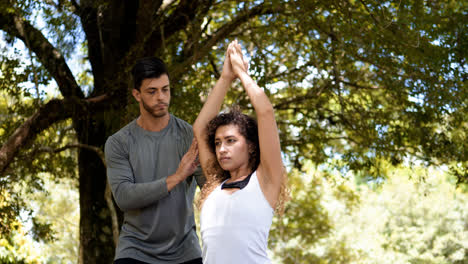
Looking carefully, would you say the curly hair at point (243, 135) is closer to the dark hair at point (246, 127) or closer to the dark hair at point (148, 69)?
the dark hair at point (246, 127)

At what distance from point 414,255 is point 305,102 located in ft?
54.7

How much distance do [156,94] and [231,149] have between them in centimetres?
75

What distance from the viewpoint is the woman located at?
2.72 metres

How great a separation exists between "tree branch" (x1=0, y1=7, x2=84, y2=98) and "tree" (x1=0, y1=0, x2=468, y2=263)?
2 centimetres

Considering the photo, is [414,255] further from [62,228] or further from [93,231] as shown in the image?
[93,231]

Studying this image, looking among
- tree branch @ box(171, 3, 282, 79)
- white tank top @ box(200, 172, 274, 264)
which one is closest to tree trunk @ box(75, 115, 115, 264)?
tree branch @ box(171, 3, 282, 79)

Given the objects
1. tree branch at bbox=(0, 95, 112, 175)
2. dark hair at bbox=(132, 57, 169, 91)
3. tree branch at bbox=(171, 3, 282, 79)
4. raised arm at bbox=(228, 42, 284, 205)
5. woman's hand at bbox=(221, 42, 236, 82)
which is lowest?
raised arm at bbox=(228, 42, 284, 205)

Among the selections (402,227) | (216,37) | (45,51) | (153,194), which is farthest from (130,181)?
(402,227)

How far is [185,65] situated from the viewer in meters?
7.55

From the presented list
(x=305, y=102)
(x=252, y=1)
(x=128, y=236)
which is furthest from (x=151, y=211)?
(x=305, y=102)

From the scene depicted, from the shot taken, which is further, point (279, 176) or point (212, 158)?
point (212, 158)

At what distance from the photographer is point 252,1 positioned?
32.3 ft

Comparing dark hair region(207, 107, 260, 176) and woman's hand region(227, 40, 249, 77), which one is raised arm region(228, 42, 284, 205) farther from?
woman's hand region(227, 40, 249, 77)

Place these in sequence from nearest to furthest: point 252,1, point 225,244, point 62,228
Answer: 1. point 225,244
2. point 252,1
3. point 62,228
